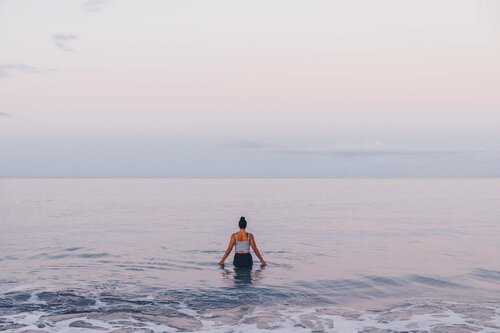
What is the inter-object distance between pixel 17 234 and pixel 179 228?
1357cm

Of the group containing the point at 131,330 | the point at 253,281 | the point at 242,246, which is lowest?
the point at 253,281

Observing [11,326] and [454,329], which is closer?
[11,326]

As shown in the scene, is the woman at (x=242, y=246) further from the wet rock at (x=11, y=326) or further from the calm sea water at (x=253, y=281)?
the wet rock at (x=11, y=326)

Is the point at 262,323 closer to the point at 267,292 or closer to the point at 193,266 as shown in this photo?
the point at 267,292

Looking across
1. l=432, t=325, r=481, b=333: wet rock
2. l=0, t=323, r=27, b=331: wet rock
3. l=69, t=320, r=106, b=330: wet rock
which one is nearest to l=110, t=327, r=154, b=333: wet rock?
l=69, t=320, r=106, b=330: wet rock

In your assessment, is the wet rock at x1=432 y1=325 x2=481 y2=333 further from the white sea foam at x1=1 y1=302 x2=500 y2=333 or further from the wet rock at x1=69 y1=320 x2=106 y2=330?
the wet rock at x1=69 y1=320 x2=106 y2=330

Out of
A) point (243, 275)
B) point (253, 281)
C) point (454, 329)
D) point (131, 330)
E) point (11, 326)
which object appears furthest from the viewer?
point (243, 275)

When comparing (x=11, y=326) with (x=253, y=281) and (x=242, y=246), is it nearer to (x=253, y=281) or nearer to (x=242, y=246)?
(x=253, y=281)

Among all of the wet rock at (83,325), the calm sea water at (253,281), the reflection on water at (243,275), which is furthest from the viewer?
the reflection on water at (243,275)

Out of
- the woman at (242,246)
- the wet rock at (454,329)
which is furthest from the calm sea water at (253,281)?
the woman at (242,246)

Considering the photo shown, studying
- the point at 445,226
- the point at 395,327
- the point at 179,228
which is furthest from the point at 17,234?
the point at 445,226

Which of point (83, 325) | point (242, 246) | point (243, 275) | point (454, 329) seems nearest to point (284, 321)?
point (454, 329)

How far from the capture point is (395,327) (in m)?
15.7

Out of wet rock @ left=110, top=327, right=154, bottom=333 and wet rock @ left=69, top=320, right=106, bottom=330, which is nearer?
wet rock @ left=110, top=327, right=154, bottom=333
